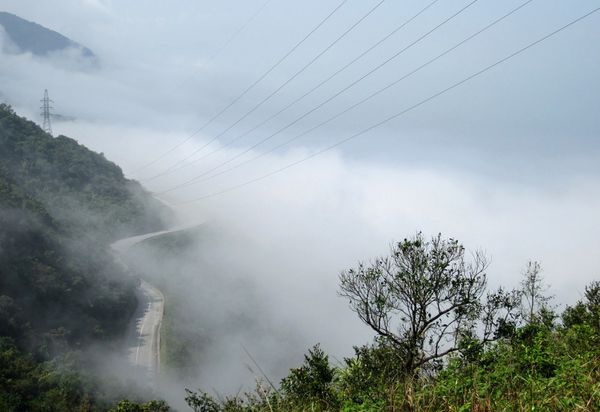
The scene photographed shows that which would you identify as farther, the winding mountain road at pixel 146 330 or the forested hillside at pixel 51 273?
the winding mountain road at pixel 146 330

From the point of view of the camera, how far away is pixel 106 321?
94.8 metres

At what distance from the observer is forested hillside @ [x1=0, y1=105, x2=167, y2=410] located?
201 ft

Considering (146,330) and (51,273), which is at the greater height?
(51,273)

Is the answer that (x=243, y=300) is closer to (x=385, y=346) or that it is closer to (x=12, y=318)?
(x=12, y=318)

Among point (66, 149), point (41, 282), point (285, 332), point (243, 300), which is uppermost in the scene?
point (66, 149)

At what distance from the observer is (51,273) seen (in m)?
87.4

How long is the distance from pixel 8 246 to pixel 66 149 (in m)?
90.1

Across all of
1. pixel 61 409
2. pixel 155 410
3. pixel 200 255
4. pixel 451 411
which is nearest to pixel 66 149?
pixel 200 255

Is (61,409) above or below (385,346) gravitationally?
below

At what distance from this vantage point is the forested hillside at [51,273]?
201 ft

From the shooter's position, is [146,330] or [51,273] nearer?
[51,273]

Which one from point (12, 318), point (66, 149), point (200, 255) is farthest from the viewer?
point (200, 255)

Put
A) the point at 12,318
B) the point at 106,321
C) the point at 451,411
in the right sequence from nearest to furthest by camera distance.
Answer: the point at 451,411 → the point at 12,318 → the point at 106,321

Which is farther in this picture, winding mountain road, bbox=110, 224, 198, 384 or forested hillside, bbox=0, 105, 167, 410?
winding mountain road, bbox=110, 224, 198, 384
